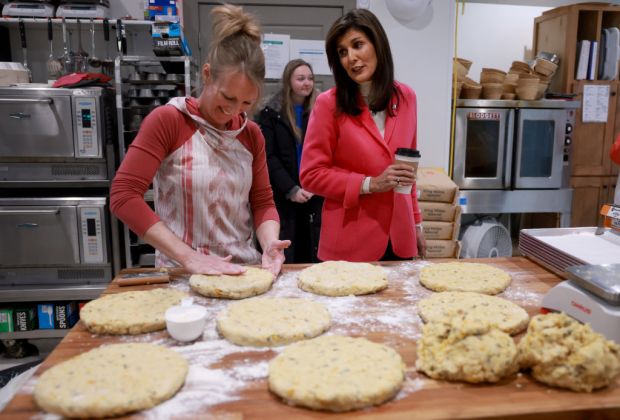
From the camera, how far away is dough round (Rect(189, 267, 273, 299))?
60.7 inches

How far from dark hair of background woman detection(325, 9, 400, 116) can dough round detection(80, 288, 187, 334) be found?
103 centimetres

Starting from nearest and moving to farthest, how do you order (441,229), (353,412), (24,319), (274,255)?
(353,412) < (274,255) < (24,319) < (441,229)

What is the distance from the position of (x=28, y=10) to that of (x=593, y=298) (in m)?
4.05

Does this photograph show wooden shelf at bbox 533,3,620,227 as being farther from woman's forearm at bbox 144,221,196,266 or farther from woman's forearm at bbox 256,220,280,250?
woman's forearm at bbox 144,221,196,266

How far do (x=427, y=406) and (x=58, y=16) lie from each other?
3820mm

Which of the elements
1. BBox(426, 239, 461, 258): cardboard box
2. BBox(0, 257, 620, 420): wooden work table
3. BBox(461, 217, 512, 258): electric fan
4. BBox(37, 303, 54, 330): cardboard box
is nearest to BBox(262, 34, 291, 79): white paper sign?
BBox(426, 239, 461, 258): cardboard box

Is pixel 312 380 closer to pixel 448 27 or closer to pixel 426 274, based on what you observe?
pixel 426 274

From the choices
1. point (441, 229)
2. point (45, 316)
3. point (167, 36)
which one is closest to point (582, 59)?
point (441, 229)

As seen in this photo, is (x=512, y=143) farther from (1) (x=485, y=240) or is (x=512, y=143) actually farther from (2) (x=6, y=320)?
(2) (x=6, y=320)

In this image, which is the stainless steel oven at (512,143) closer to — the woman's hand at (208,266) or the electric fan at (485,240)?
the electric fan at (485,240)

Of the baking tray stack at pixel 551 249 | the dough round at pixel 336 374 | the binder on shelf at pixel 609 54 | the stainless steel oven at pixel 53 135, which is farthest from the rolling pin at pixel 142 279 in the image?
the binder on shelf at pixel 609 54

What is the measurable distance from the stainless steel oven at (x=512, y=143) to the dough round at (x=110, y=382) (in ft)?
11.5

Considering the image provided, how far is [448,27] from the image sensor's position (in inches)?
155

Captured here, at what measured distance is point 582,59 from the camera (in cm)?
435
